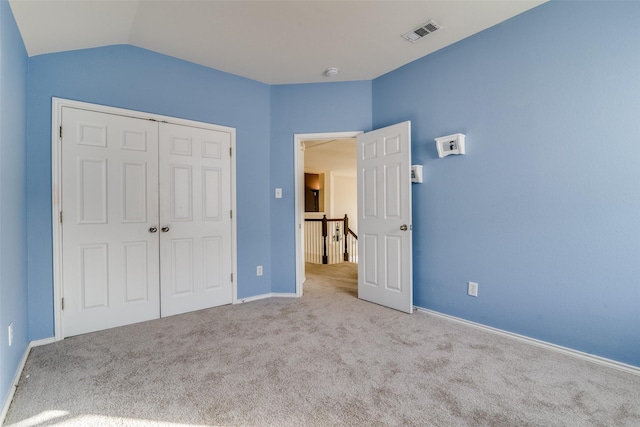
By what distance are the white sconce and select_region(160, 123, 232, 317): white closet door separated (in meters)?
2.27

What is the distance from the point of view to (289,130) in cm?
380

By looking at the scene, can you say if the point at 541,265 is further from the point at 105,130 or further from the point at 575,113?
the point at 105,130

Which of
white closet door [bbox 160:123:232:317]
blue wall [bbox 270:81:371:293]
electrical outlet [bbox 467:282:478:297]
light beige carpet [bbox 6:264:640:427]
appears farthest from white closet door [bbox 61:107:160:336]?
electrical outlet [bbox 467:282:478:297]

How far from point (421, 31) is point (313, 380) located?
290 cm

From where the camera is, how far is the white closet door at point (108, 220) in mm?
2561

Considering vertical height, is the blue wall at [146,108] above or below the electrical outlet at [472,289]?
above

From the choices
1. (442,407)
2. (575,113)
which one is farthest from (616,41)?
(442,407)

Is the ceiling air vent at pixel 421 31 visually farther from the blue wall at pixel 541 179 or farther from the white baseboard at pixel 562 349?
the white baseboard at pixel 562 349

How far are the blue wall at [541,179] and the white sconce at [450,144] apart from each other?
0.08 meters

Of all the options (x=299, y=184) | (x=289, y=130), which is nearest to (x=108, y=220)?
(x=299, y=184)

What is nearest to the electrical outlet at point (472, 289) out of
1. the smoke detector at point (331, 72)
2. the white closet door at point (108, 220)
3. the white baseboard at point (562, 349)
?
the white baseboard at point (562, 349)

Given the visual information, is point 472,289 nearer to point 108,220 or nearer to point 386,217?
point 386,217

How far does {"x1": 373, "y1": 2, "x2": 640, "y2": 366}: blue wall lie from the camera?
79.4 inches

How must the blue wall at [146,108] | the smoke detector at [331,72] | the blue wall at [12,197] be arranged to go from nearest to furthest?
the blue wall at [12,197]
the blue wall at [146,108]
the smoke detector at [331,72]
